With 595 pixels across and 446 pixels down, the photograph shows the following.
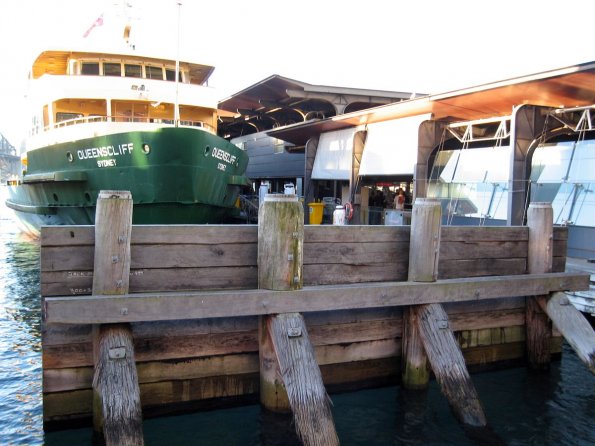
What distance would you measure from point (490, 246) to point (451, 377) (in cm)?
177

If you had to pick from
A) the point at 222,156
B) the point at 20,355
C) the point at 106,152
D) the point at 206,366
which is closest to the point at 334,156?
the point at 222,156

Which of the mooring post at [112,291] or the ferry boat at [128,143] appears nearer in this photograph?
the mooring post at [112,291]

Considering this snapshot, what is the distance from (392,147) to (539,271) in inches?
413

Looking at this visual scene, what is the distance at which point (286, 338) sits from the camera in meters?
4.25

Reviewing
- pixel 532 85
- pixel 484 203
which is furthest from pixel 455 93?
pixel 484 203

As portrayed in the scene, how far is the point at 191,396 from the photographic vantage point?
4.54 meters

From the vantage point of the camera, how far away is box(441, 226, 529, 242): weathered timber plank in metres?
5.50

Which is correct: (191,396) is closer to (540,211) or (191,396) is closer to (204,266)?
(204,266)

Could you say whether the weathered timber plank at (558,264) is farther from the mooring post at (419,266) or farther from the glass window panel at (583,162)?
the glass window panel at (583,162)

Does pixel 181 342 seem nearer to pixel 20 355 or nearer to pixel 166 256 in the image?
pixel 166 256

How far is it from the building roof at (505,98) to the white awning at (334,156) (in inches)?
76.4

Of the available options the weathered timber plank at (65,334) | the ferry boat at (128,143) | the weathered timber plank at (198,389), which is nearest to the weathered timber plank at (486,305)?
the weathered timber plank at (198,389)

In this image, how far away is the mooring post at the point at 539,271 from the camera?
585 cm

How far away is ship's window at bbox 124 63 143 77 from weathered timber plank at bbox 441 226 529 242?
14.6 m
